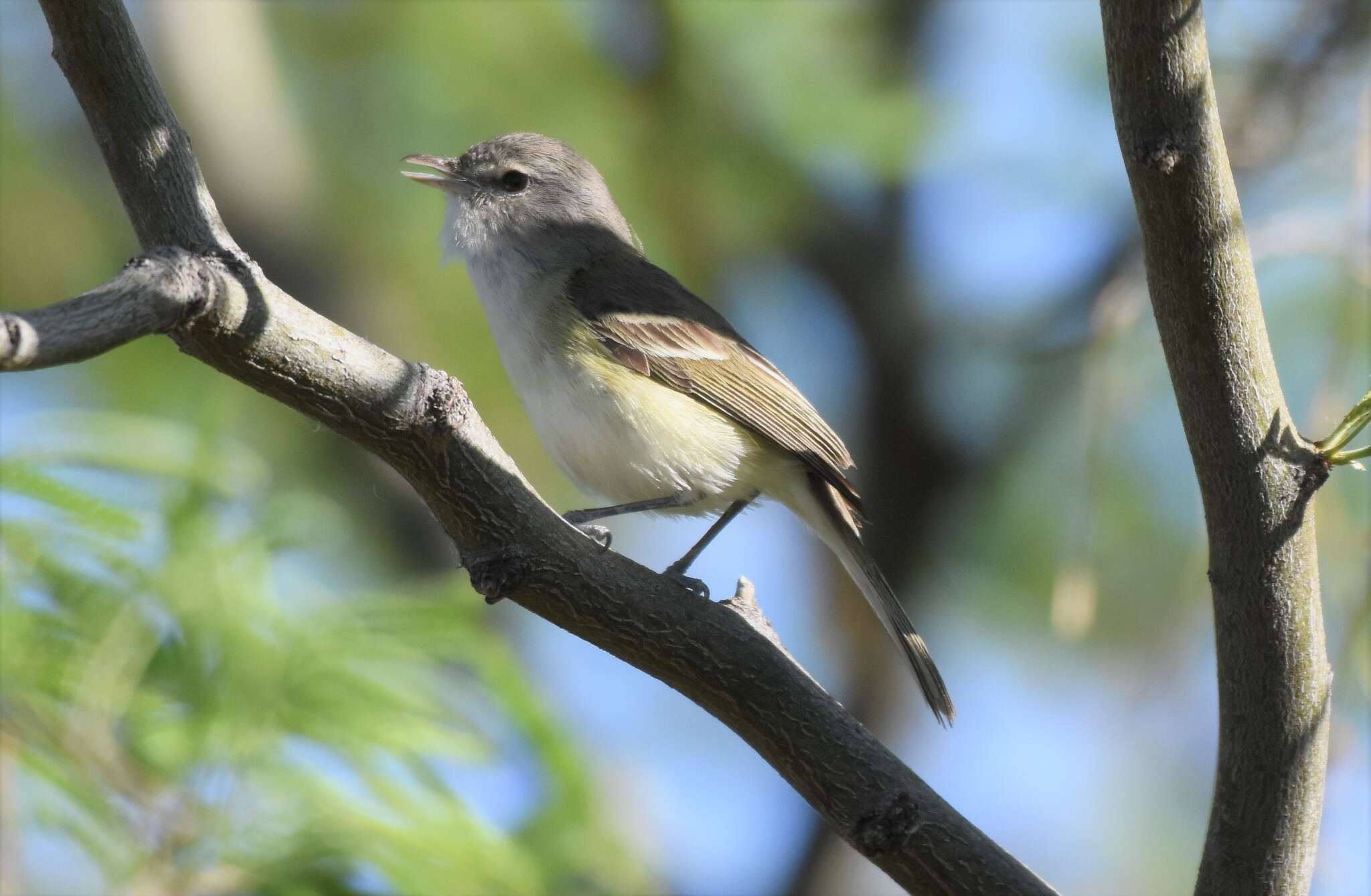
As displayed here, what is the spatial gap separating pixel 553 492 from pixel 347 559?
3.08 ft

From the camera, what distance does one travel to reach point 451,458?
6.59 feet

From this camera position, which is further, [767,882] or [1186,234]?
[767,882]

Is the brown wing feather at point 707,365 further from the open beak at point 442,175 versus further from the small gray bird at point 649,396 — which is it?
the open beak at point 442,175

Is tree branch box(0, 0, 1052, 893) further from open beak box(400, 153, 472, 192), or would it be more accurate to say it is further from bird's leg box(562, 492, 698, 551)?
open beak box(400, 153, 472, 192)

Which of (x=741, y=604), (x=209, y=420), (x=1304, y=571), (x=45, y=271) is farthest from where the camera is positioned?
(x=45, y=271)

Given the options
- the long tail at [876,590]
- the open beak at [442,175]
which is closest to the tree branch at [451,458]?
the long tail at [876,590]

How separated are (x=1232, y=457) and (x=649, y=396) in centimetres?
187

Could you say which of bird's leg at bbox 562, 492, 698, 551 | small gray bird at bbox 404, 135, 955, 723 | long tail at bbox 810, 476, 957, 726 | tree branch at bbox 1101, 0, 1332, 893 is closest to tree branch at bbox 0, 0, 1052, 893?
tree branch at bbox 1101, 0, 1332, 893

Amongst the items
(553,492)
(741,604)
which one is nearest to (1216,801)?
(741,604)

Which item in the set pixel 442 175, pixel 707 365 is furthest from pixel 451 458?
pixel 442 175

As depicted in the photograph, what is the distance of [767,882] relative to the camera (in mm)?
5777

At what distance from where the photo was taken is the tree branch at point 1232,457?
6.04ft

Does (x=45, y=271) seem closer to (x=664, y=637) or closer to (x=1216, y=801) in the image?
(x=664, y=637)

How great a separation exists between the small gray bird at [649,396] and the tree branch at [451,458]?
3.13ft
